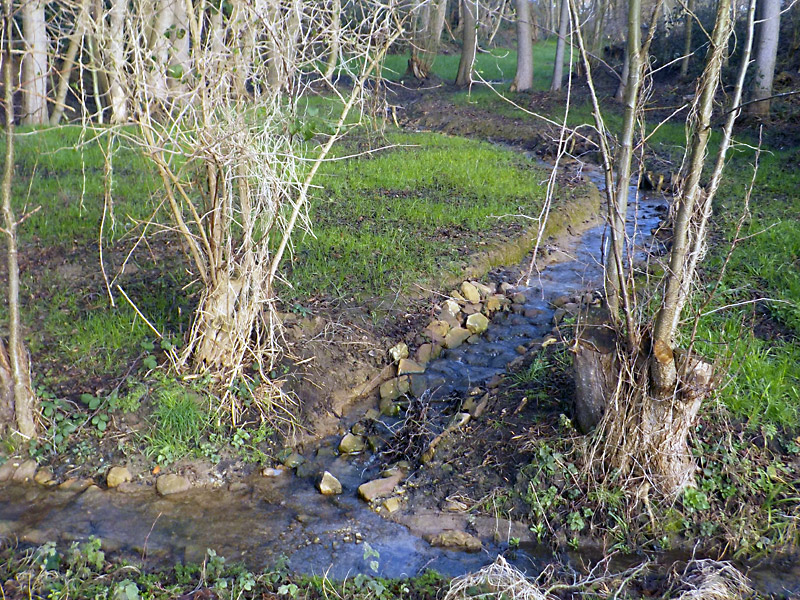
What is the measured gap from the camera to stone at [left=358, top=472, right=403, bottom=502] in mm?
Answer: 4336

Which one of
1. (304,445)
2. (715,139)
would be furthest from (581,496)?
(715,139)

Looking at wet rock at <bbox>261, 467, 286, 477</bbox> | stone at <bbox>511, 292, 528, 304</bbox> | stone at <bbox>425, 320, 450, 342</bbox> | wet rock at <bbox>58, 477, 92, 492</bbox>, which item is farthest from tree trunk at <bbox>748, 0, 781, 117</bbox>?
wet rock at <bbox>58, 477, 92, 492</bbox>

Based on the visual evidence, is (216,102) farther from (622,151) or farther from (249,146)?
(622,151)

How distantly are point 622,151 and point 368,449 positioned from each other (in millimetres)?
2578

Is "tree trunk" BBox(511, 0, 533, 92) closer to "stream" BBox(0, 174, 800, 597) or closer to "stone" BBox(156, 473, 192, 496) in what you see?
"stream" BBox(0, 174, 800, 597)

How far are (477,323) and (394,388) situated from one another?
4.13 ft

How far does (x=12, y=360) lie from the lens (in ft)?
14.0

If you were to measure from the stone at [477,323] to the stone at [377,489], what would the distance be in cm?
209

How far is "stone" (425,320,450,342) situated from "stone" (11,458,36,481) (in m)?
3.11

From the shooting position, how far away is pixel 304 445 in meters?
4.88

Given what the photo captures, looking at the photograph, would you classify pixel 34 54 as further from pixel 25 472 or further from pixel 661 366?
pixel 661 366

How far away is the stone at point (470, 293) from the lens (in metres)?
6.54

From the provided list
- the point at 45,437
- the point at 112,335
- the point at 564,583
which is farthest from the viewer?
the point at 112,335

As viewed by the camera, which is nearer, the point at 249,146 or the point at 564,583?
the point at 564,583
